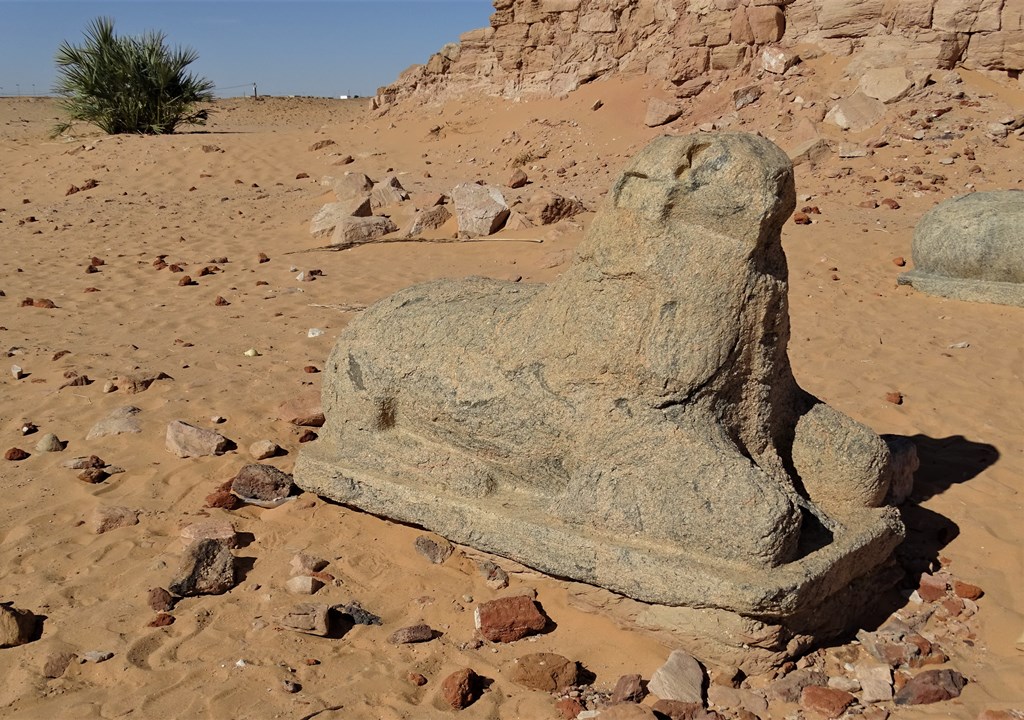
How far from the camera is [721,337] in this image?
10.6ft

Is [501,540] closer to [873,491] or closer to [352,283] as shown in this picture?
[873,491]

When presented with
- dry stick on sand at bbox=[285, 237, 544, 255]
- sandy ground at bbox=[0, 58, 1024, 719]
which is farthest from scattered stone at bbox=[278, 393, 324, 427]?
dry stick on sand at bbox=[285, 237, 544, 255]

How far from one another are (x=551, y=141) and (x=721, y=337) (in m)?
12.0

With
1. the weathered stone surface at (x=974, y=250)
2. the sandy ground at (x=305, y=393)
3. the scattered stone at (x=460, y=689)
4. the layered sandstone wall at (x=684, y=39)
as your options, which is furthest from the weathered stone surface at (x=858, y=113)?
the scattered stone at (x=460, y=689)

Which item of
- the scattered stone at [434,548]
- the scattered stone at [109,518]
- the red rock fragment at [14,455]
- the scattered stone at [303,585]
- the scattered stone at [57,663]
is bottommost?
the scattered stone at [57,663]

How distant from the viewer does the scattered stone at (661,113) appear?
46.5ft

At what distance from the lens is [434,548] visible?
12.7 feet

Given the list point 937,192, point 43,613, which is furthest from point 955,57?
point 43,613

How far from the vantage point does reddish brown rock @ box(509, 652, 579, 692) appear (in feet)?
10.3

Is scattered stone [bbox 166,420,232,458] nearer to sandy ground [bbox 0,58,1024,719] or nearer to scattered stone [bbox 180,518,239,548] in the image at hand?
sandy ground [bbox 0,58,1024,719]

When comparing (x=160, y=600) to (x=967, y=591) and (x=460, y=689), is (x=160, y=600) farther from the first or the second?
(x=967, y=591)

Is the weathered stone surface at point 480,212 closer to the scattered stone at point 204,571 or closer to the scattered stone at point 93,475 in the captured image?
the scattered stone at point 93,475

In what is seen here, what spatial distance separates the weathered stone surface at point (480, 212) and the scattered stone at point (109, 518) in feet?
20.6

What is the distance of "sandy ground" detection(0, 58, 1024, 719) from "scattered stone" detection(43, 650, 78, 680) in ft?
0.18
